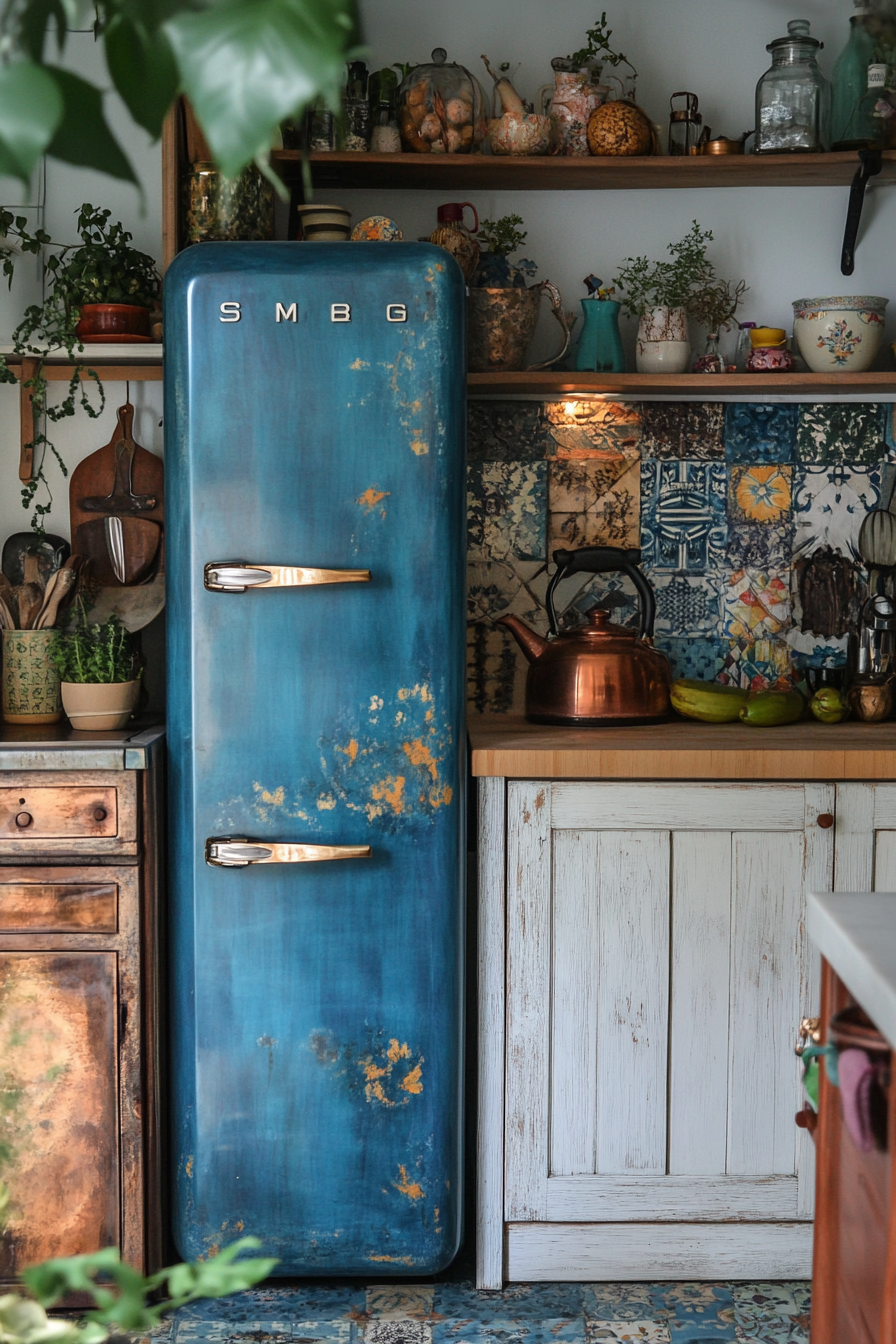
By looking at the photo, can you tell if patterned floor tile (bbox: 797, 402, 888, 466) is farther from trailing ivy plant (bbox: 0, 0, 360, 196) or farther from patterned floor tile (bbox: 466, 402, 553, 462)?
trailing ivy plant (bbox: 0, 0, 360, 196)

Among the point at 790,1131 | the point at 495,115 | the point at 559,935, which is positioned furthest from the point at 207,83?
the point at 495,115

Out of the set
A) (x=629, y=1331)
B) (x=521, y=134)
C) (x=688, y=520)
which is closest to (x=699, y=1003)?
(x=629, y=1331)

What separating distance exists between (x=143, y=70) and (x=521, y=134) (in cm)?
248

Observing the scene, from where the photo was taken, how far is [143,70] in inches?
12.3

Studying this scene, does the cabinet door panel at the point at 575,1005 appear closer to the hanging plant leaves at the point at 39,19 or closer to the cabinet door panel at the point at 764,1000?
the cabinet door panel at the point at 764,1000

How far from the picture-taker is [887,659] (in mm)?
2654

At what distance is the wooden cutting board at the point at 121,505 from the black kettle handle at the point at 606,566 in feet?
2.88

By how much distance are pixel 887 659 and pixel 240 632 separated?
1433 millimetres

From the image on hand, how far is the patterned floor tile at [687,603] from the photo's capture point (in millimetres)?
2799

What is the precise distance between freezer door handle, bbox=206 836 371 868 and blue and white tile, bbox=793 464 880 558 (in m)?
1.33

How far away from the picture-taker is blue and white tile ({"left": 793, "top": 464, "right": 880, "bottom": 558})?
277cm

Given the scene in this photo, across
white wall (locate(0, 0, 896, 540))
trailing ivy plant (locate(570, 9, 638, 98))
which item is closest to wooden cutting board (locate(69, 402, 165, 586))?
white wall (locate(0, 0, 896, 540))

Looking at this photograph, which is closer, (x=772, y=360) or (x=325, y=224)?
(x=325, y=224)

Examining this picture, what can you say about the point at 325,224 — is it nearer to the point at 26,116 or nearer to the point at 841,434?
the point at 841,434
